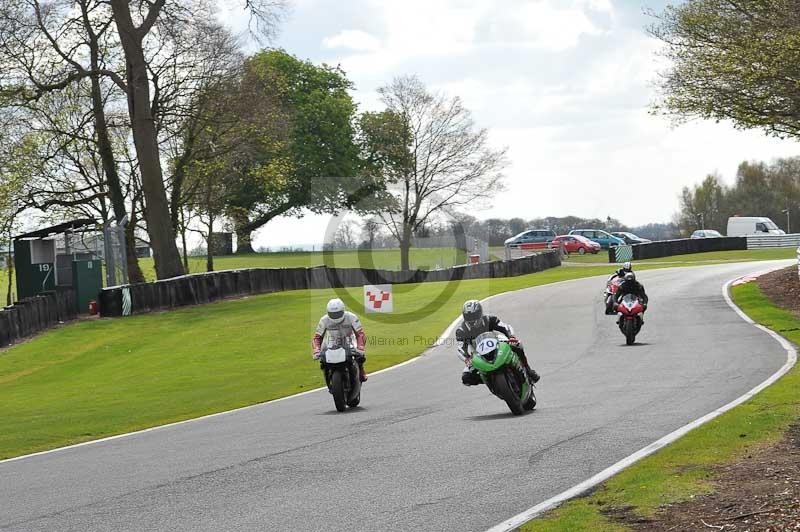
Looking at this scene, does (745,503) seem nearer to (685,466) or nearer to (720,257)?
(685,466)

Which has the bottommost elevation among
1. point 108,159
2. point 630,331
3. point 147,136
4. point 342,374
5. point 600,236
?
point 630,331

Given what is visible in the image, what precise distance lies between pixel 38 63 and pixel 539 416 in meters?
33.4

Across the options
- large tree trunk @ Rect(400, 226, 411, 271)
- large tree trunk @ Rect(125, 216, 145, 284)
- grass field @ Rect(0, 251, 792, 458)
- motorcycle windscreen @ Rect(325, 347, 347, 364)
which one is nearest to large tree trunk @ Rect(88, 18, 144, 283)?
large tree trunk @ Rect(125, 216, 145, 284)

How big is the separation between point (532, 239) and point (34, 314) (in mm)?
50308

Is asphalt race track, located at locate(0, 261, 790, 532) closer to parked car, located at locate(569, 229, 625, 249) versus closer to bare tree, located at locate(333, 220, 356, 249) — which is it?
bare tree, located at locate(333, 220, 356, 249)

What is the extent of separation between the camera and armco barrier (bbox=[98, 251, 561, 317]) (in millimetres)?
36344

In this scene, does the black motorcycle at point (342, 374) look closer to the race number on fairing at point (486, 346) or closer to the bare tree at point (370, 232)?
the race number on fairing at point (486, 346)

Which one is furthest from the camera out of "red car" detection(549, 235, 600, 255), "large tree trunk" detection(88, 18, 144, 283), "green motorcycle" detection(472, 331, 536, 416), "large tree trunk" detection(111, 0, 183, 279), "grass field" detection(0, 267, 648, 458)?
"red car" detection(549, 235, 600, 255)

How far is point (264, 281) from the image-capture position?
44125 millimetres

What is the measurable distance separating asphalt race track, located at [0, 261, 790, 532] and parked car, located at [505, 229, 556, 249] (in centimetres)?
5587

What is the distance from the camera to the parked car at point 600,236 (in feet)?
253

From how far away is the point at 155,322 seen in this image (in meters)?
34.4

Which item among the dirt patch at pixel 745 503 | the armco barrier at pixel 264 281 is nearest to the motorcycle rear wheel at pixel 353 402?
the dirt patch at pixel 745 503

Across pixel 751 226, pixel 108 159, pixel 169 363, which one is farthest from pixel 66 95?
pixel 751 226
